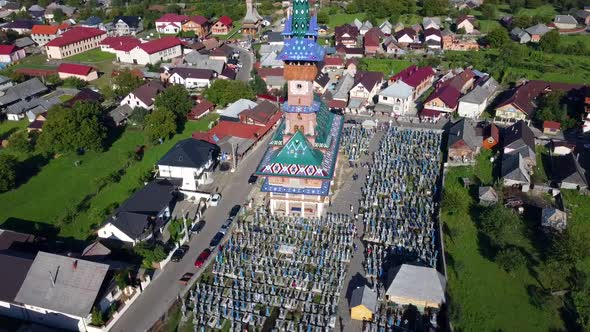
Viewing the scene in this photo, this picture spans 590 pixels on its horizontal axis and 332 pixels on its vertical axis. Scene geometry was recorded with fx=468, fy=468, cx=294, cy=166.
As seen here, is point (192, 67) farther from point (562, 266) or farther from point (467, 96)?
point (562, 266)

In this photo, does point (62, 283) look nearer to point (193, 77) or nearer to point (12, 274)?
point (12, 274)

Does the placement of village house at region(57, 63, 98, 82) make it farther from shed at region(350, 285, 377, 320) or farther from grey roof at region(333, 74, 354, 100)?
shed at region(350, 285, 377, 320)

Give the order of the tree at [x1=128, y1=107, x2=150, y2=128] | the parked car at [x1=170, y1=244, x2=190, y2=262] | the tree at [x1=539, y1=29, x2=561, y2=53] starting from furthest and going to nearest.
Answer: the tree at [x1=539, y1=29, x2=561, y2=53] → the tree at [x1=128, y1=107, x2=150, y2=128] → the parked car at [x1=170, y1=244, x2=190, y2=262]

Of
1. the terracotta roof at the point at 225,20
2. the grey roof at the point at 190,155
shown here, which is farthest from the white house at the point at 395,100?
the terracotta roof at the point at 225,20

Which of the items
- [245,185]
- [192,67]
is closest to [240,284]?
[245,185]

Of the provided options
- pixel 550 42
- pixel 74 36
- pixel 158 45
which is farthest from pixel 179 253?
pixel 550 42

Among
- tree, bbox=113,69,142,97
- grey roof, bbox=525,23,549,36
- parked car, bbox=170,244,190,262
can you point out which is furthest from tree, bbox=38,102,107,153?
grey roof, bbox=525,23,549,36

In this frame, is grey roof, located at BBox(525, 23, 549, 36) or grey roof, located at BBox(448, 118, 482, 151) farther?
grey roof, located at BBox(525, 23, 549, 36)

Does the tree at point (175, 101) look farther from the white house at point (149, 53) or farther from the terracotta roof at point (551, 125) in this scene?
the terracotta roof at point (551, 125)
